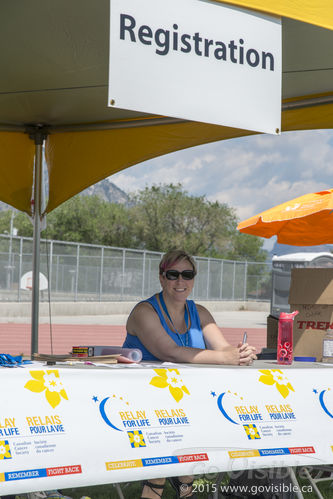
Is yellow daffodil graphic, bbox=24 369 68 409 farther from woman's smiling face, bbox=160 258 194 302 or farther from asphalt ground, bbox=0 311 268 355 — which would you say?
asphalt ground, bbox=0 311 268 355

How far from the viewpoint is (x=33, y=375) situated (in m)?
2.63

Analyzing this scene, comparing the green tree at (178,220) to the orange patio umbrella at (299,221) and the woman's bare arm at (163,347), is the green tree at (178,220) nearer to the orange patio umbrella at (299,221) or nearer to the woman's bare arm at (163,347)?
the orange patio umbrella at (299,221)

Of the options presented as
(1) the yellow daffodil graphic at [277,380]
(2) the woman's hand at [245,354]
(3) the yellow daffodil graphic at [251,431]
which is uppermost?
(2) the woman's hand at [245,354]

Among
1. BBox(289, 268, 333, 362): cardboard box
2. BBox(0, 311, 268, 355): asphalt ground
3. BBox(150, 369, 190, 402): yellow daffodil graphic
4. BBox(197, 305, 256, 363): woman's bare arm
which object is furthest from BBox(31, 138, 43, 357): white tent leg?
BBox(0, 311, 268, 355): asphalt ground

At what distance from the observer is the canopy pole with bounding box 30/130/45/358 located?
19.7 ft

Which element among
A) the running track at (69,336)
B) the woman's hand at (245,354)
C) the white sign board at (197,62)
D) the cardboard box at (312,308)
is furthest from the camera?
the running track at (69,336)

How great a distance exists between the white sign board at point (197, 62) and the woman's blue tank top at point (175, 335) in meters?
1.23

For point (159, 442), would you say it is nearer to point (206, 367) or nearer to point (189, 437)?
point (189, 437)

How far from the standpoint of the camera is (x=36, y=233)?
20.4 ft

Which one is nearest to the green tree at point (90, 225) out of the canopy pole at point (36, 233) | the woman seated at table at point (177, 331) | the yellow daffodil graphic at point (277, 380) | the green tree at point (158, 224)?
the green tree at point (158, 224)

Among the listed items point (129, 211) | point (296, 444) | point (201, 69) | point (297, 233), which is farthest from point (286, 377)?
point (129, 211)

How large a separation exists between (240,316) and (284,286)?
7.92 metres

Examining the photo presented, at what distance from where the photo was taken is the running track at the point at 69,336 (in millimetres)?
15711

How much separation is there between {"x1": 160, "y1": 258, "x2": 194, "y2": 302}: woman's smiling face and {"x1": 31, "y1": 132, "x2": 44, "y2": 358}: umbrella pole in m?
2.52
